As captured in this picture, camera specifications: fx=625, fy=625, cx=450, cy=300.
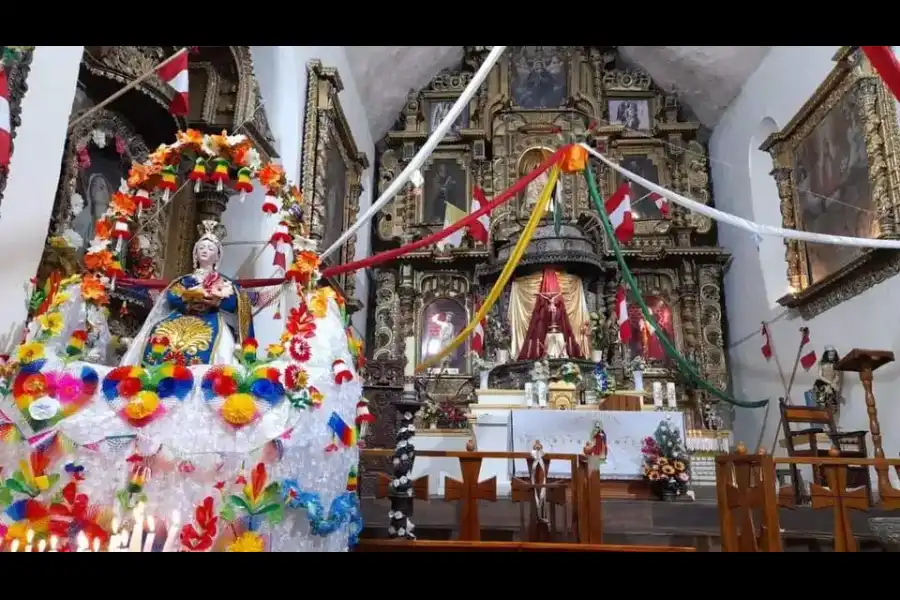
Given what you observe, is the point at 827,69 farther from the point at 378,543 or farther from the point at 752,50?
the point at 378,543

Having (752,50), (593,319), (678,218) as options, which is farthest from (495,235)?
(752,50)

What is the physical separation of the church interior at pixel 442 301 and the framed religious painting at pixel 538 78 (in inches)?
2.9

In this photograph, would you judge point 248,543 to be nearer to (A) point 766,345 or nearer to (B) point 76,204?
(B) point 76,204

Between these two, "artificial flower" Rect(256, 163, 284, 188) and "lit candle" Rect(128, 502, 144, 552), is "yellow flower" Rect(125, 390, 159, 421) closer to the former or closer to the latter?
"lit candle" Rect(128, 502, 144, 552)

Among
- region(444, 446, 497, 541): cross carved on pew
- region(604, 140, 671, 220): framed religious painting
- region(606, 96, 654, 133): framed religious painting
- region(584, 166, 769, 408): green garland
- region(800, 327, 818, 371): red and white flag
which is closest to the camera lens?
region(444, 446, 497, 541): cross carved on pew

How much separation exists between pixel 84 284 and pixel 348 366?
191cm

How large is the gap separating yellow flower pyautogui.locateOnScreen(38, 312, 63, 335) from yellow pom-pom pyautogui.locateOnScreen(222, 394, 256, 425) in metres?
1.31

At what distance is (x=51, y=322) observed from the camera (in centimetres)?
390

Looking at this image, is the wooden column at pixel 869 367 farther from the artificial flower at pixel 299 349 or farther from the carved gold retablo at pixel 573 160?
the artificial flower at pixel 299 349

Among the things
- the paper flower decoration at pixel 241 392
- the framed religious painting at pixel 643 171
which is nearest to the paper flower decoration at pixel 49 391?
the paper flower decoration at pixel 241 392

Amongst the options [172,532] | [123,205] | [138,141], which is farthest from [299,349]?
[138,141]

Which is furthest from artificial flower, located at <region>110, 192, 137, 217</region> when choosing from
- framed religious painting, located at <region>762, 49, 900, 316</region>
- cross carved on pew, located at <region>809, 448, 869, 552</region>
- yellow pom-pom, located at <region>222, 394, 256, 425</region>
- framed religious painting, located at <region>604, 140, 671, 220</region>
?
framed religious painting, located at <region>604, 140, 671, 220</region>

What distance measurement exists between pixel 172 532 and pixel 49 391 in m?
1.10

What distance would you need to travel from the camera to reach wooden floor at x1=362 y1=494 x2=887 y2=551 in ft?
16.2
